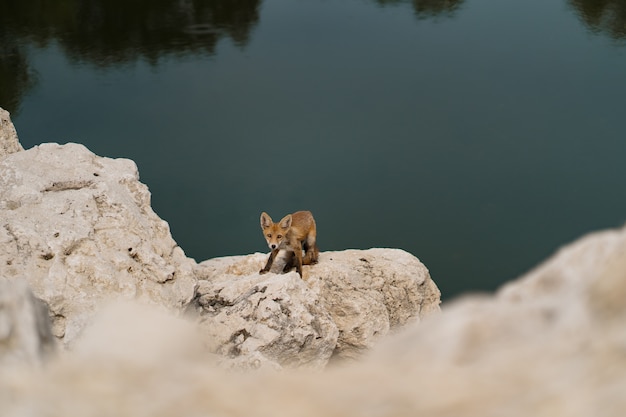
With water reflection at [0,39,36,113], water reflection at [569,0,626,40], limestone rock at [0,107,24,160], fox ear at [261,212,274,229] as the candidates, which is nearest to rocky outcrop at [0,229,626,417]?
fox ear at [261,212,274,229]

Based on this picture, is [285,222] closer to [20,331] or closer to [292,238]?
[292,238]

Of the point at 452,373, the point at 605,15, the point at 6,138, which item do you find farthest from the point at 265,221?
the point at 605,15

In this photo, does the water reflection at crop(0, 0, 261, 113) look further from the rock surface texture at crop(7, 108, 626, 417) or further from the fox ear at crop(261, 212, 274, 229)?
the rock surface texture at crop(7, 108, 626, 417)

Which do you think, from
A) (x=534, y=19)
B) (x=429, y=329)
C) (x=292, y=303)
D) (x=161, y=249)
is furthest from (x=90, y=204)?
(x=534, y=19)

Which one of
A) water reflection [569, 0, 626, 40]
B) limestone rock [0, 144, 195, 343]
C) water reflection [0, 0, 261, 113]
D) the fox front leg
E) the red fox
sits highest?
limestone rock [0, 144, 195, 343]

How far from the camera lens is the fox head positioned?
10453mm

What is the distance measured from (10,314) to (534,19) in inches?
1192

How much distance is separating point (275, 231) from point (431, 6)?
2510 centimetres

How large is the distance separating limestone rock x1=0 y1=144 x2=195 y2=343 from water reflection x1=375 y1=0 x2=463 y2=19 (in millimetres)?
24690

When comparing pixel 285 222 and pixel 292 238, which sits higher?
pixel 285 222

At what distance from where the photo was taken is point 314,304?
9344 mm

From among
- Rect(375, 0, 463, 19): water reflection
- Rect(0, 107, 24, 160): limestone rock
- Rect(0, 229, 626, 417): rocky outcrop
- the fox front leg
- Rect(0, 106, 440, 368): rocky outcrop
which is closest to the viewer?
Rect(0, 229, 626, 417): rocky outcrop

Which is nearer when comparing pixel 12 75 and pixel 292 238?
pixel 292 238

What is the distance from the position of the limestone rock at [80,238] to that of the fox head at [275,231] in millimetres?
1260
